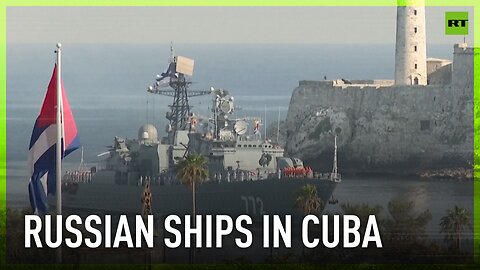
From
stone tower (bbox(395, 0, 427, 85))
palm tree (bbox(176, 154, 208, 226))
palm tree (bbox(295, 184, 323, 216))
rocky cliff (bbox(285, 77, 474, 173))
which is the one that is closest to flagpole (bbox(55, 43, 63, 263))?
palm tree (bbox(176, 154, 208, 226))

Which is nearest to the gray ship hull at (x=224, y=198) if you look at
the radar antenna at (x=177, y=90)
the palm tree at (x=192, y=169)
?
the radar antenna at (x=177, y=90)

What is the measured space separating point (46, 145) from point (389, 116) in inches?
2313

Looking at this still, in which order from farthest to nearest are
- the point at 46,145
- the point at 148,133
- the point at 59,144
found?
the point at 148,133, the point at 46,145, the point at 59,144

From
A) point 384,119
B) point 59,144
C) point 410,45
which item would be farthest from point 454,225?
point 384,119

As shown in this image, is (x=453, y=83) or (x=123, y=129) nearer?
(x=123, y=129)

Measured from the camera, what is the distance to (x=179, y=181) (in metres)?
63.7

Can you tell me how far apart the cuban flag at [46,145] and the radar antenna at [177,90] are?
3141 cm

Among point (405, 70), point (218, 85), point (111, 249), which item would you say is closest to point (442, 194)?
point (218, 85)

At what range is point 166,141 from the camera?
68.8m

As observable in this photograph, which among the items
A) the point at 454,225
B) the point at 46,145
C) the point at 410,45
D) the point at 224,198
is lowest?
the point at 454,225

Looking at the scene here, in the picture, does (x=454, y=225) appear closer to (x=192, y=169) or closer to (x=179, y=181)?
(x=192, y=169)

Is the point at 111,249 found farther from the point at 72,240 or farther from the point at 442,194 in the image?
the point at 442,194

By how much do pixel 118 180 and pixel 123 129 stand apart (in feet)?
30.5

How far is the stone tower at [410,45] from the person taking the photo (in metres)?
89.9
